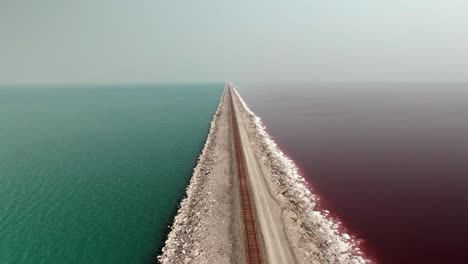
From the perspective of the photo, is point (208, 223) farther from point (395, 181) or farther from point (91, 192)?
point (395, 181)

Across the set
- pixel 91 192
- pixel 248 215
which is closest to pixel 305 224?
pixel 248 215

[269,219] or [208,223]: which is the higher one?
[269,219]

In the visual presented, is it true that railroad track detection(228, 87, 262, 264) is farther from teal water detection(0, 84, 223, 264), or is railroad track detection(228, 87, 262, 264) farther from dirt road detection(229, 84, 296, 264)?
teal water detection(0, 84, 223, 264)

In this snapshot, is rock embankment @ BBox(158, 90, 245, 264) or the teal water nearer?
rock embankment @ BBox(158, 90, 245, 264)

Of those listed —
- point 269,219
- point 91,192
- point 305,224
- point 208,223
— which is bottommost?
point 91,192

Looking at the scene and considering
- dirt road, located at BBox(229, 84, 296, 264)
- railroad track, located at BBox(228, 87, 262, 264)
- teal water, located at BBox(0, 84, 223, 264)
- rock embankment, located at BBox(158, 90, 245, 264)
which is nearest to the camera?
railroad track, located at BBox(228, 87, 262, 264)

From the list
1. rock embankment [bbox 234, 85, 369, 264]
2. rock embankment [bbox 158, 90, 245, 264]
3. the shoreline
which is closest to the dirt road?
the shoreline

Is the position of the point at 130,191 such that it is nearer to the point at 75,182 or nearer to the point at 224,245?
the point at 75,182

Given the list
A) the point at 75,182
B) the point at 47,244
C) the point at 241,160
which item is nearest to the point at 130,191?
the point at 75,182
